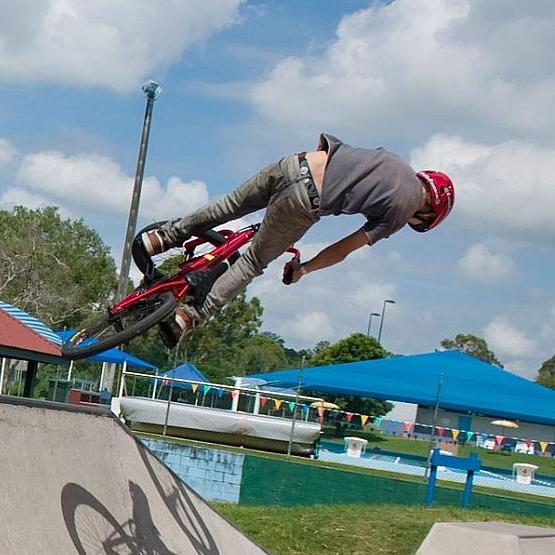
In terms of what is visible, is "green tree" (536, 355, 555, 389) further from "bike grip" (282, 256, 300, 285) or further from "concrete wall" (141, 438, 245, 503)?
"bike grip" (282, 256, 300, 285)

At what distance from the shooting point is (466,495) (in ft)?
41.9

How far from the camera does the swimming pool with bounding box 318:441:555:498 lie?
21.2m

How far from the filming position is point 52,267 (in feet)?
137

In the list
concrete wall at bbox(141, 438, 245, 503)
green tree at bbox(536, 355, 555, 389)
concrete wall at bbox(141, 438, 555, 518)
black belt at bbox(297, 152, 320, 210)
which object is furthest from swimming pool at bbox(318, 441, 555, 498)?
green tree at bbox(536, 355, 555, 389)

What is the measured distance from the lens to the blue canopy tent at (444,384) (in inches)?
1132

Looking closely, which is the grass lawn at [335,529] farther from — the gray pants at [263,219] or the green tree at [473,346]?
the green tree at [473,346]

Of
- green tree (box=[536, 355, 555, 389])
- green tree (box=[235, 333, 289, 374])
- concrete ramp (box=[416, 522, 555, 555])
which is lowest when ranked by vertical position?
concrete ramp (box=[416, 522, 555, 555])

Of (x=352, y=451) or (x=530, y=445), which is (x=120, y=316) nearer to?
(x=352, y=451)

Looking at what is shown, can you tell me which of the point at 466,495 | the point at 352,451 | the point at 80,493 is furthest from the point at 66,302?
the point at 80,493

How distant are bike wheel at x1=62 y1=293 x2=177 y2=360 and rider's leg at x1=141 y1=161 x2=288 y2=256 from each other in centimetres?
32

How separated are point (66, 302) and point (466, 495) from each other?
3066 centimetres

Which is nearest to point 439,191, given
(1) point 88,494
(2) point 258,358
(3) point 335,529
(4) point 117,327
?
(4) point 117,327

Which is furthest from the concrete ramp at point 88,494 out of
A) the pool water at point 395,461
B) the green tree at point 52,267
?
the green tree at point 52,267

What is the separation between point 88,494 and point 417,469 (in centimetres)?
1906
